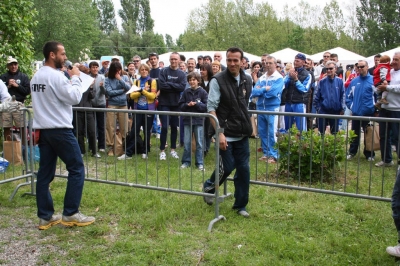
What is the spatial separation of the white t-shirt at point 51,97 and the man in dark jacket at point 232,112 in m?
1.66

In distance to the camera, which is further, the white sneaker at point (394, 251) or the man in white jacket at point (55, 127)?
the man in white jacket at point (55, 127)

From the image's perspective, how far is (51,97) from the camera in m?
5.11

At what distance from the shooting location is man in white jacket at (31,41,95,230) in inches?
201

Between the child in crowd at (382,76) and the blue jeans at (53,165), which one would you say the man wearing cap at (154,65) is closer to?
the child in crowd at (382,76)

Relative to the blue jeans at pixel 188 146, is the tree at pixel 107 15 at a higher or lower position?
higher

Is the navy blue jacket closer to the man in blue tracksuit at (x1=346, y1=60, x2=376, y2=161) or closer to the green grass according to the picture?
the green grass

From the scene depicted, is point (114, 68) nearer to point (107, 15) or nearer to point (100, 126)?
point (100, 126)

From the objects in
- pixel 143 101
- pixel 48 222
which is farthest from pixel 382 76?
pixel 48 222

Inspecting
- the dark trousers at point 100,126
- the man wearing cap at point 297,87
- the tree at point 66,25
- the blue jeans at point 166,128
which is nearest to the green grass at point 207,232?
the blue jeans at point 166,128

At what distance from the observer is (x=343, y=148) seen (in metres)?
7.23

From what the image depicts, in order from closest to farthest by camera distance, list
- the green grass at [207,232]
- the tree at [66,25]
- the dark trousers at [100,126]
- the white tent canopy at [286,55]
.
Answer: the green grass at [207,232] < the dark trousers at [100,126] < the white tent canopy at [286,55] < the tree at [66,25]

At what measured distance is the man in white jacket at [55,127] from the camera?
201 inches

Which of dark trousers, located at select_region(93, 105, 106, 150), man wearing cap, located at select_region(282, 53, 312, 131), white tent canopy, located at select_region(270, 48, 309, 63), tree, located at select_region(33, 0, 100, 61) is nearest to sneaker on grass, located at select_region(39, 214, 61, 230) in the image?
dark trousers, located at select_region(93, 105, 106, 150)

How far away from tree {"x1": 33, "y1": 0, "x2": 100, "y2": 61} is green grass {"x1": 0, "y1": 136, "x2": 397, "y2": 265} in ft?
135
